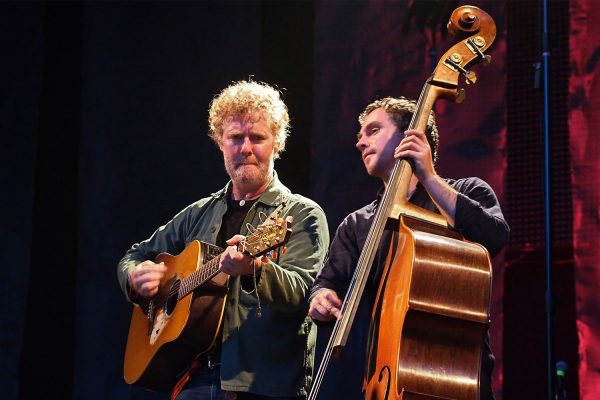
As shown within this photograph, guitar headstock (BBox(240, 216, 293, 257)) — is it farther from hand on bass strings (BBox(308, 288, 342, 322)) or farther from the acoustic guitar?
hand on bass strings (BBox(308, 288, 342, 322))

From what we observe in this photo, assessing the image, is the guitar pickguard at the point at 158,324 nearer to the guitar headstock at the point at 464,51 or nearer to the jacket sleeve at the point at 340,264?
the jacket sleeve at the point at 340,264

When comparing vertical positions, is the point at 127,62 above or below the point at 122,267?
above

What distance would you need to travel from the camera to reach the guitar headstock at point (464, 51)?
2748 millimetres

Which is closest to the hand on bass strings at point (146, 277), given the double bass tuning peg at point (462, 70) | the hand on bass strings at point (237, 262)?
the hand on bass strings at point (237, 262)

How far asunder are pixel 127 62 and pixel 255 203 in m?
1.64

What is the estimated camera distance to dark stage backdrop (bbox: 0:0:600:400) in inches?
162

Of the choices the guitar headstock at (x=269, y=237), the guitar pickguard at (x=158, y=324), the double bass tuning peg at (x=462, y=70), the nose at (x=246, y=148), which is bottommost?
the guitar pickguard at (x=158, y=324)

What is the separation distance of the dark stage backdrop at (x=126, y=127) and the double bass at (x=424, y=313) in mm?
1381

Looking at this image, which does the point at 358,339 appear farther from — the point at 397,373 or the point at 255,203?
the point at 397,373

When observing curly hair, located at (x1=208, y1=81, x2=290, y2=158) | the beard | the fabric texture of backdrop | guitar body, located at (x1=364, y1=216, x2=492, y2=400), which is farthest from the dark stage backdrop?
guitar body, located at (x1=364, y1=216, x2=492, y2=400)

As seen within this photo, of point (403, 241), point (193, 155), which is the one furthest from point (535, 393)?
point (193, 155)

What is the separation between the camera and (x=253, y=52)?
14.9ft

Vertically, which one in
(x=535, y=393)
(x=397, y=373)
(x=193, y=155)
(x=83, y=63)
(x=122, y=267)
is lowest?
(x=535, y=393)

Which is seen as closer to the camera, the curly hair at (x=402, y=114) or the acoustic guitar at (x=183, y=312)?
the acoustic guitar at (x=183, y=312)
